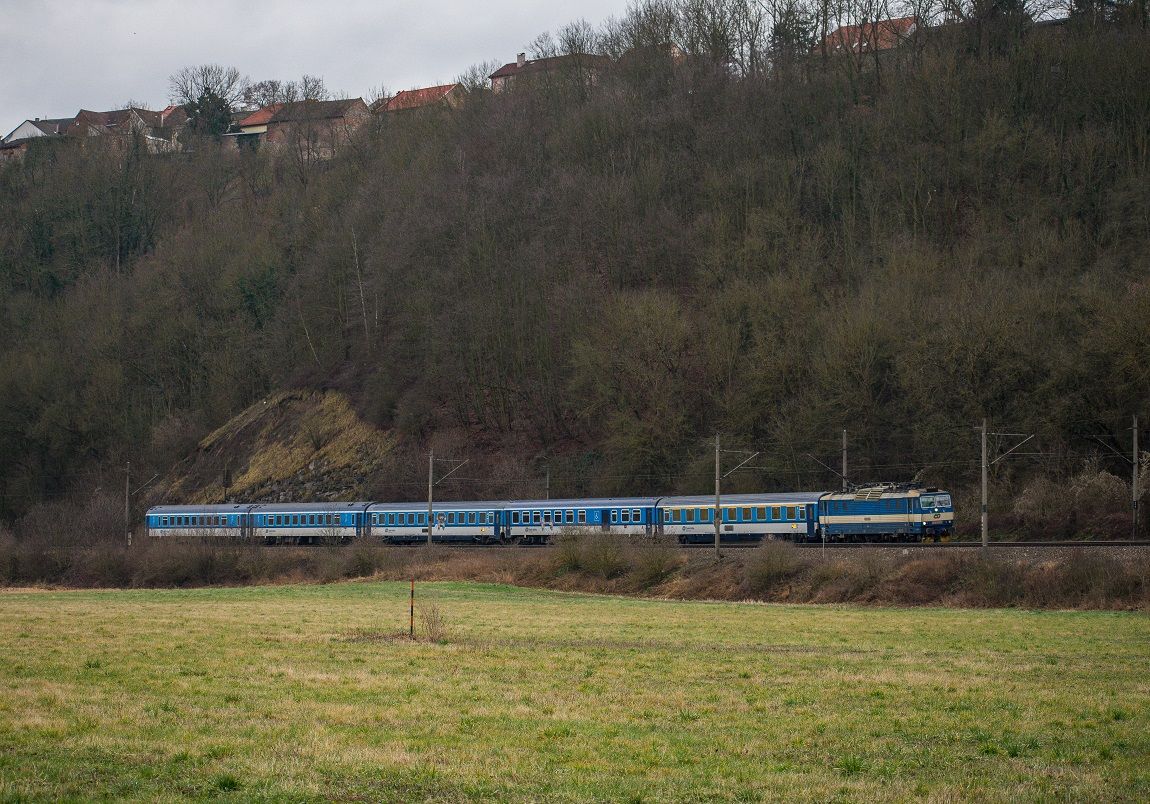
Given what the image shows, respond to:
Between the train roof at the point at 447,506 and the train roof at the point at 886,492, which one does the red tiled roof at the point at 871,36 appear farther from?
the train roof at the point at 447,506

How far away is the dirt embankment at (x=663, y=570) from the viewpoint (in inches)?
1527

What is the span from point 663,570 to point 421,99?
91.5 metres

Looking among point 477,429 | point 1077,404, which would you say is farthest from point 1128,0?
point 477,429

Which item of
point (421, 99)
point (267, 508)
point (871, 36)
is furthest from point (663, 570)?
point (421, 99)

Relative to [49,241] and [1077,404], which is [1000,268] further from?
[49,241]

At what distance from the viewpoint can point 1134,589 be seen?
122 feet

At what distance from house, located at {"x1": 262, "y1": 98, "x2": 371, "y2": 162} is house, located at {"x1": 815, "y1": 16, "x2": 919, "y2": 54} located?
5206cm

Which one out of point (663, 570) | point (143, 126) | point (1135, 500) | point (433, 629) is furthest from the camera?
point (143, 126)

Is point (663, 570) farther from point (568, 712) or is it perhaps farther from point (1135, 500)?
point (568, 712)

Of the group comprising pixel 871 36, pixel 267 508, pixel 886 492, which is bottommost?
pixel 267 508

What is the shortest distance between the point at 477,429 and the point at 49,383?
149 feet

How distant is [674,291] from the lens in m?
80.9

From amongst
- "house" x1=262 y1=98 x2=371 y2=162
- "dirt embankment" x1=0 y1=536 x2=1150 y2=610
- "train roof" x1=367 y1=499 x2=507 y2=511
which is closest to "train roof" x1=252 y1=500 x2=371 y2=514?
"train roof" x1=367 y1=499 x2=507 y2=511

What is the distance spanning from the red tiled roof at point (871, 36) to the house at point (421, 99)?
118ft
